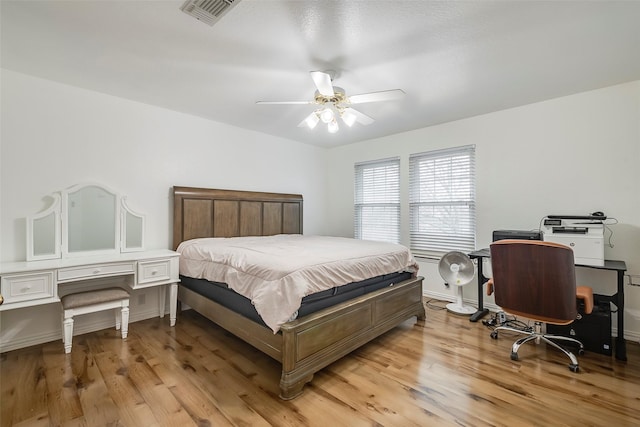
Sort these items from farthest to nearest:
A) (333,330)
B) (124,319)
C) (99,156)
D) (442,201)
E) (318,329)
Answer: (442,201), (99,156), (124,319), (333,330), (318,329)

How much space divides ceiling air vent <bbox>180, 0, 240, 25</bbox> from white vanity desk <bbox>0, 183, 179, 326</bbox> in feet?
7.10

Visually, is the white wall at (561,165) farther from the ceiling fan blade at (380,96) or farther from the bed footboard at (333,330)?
the ceiling fan blade at (380,96)

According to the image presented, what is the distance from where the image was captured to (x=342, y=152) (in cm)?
540

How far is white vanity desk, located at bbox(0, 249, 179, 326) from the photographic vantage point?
2281mm

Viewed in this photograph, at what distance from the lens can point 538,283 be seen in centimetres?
230

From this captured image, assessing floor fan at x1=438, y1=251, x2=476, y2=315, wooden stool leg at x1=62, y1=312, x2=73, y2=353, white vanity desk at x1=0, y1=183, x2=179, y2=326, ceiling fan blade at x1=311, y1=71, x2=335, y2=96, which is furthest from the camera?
floor fan at x1=438, y1=251, x2=476, y2=315

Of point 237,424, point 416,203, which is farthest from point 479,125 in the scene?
point 237,424

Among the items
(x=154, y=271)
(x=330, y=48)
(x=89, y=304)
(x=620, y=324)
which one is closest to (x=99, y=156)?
(x=154, y=271)

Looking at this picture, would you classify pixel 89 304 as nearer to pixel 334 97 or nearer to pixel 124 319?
pixel 124 319

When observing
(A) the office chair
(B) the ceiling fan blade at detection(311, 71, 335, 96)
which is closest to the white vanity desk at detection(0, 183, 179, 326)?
(B) the ceiling fan blade at detection(311, 71, 335, 96)

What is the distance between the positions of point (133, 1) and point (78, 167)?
2.01 m

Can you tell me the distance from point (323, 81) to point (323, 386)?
2268mm

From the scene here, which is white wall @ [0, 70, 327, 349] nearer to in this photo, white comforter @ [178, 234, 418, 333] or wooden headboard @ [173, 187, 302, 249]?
wooden headboard @ [173, 187, 302, 249]

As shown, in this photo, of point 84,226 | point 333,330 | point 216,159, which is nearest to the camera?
point 333,330
